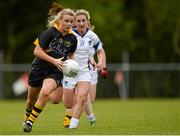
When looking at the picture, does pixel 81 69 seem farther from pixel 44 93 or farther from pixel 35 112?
pixel 35 112

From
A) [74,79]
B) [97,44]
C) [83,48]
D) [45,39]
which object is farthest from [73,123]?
[97,44]

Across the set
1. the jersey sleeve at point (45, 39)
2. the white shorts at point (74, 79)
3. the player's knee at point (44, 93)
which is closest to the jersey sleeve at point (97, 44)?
the white shorts at point (74, 79)

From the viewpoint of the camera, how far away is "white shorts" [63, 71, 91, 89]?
485 inches

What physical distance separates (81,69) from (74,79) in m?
0.21

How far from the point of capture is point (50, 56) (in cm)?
1189

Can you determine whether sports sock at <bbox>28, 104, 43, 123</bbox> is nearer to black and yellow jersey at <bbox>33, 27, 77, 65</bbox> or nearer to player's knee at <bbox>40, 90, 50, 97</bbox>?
player's knee at <bbox>40, 90, 50, 97</bbox>

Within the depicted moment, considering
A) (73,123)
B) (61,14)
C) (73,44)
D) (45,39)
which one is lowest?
(73,123)

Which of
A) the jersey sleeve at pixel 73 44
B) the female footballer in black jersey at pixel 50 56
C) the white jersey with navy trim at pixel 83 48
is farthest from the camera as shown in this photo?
the white jersey with navy trim at pixel 83 48

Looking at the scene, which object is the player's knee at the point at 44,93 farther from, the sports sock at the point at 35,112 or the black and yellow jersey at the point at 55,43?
the black and yellow jersey at the point at 55,43

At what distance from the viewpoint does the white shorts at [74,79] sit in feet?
40.4

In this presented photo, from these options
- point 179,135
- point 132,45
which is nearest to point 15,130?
point 179,135

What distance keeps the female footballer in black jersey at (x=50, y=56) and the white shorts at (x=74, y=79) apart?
331mm

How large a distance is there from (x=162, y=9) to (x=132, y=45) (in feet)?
8.37

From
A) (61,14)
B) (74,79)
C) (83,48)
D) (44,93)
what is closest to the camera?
(44,93)
